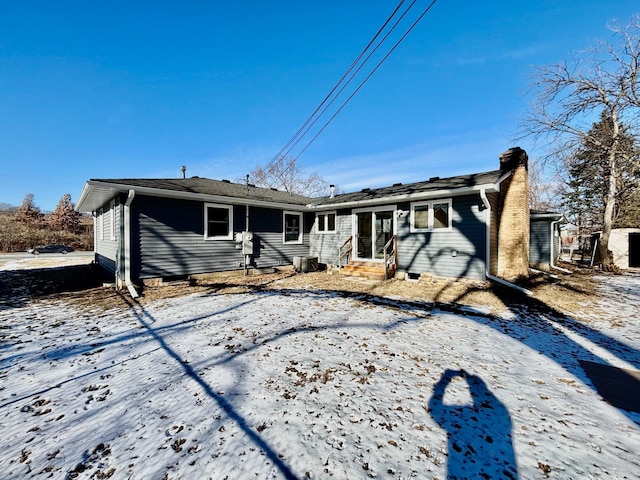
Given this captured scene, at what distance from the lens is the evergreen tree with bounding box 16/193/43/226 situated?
32.8 meters

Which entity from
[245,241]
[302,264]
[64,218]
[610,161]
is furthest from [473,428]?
[64,218]

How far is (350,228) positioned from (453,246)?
415 cm

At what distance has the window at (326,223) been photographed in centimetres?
1223

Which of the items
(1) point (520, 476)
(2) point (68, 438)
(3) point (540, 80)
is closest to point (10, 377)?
(2) point (68, 438)

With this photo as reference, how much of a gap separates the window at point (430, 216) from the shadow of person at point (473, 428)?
6307 mm

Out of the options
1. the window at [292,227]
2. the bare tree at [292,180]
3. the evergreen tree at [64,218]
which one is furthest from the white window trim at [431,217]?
the evergreen tree at [64,218]

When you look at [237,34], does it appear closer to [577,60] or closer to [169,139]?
[169,139]

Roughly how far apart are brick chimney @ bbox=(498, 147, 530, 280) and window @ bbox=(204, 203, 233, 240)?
968cm

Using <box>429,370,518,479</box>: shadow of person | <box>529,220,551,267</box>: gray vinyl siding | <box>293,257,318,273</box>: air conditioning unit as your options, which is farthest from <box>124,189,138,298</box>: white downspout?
<box>529,220,551,267</box>: gray vinyl siding

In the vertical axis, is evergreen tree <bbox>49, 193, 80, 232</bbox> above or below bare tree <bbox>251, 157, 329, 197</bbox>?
below

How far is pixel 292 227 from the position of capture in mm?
12312

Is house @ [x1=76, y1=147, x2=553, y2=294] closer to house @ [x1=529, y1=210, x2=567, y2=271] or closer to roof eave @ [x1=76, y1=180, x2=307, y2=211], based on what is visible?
roof eave @ [x1=76, y1=180, x2=307, y2=211]

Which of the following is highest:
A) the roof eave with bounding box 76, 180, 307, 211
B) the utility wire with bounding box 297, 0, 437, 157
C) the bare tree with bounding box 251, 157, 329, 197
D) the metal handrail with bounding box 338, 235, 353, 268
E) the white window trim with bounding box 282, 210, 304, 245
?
the bare tree with bounding box 251, 157, 329, 197

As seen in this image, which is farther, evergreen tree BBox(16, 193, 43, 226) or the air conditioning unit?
evergreen tree BBox(16, 193, 43, 226)
